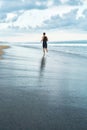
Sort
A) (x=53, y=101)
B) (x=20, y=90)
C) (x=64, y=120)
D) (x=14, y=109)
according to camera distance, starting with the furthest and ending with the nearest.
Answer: (x=20, y=90) → (x=53, y=101) → (x=14, y=109) → (x=64, y=120)

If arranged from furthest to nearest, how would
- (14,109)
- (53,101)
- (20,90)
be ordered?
(20,90), (53,101), (14,109)

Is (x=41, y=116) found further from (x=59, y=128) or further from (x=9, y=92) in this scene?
(x=9, y=92)

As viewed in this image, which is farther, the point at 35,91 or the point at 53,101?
the point at 35,91

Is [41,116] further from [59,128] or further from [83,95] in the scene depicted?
[83,95]

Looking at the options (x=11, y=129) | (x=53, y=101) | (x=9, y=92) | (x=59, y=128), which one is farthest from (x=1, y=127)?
(x=9, y=92)

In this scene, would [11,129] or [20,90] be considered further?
[20,90]

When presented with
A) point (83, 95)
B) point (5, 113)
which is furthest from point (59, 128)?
point (83, 95)

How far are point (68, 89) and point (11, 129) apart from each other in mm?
6437

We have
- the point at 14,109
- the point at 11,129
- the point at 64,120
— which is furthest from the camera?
the point at 14,109

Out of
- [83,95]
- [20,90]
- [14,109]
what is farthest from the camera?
[20,90]

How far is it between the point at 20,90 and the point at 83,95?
7.90 ft

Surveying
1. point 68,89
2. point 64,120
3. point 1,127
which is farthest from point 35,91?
point 1,127

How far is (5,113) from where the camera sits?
9.89 meters

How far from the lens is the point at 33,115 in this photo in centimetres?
984
